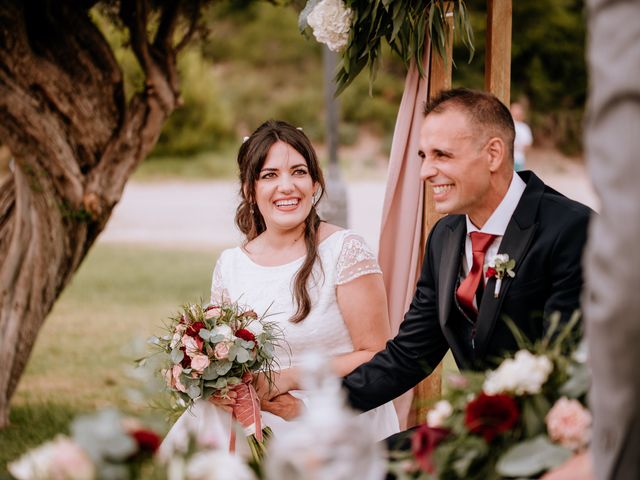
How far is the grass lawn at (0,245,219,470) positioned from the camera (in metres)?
5.93

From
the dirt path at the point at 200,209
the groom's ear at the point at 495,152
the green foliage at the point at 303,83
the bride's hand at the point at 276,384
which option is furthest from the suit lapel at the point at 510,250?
the green foliage at the point at 303,83

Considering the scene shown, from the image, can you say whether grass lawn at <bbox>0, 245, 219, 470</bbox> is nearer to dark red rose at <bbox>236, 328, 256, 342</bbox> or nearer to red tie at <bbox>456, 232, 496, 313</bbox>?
dark red rose at <bbox>236, 328, 256, 342</bbox>

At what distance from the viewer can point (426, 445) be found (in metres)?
1.90

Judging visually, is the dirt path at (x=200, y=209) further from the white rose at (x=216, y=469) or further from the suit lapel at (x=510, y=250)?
the white rose at (x=216, y=469)

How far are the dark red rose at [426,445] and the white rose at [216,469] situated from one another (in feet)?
1.22

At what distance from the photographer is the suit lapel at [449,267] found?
3.13m

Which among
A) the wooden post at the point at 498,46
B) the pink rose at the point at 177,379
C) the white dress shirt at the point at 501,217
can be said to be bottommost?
the pink rose at the point at 177,379

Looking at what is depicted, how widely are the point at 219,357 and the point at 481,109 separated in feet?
3.87

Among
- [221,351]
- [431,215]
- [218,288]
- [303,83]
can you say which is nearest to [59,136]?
[218,288]

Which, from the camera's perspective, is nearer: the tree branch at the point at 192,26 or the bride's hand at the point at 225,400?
the bride's hand at the point at 225,400

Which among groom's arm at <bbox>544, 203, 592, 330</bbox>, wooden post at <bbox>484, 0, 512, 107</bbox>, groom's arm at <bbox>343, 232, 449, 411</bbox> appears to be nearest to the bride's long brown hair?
groom's arm at <bbox>343, 232, 449, 411</bbox>

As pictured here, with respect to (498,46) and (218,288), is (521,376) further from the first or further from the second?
(218,288)

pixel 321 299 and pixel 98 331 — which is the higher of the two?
pixel 321 299

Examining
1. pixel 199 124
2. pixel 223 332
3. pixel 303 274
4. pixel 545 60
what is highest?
pixel 545 60
